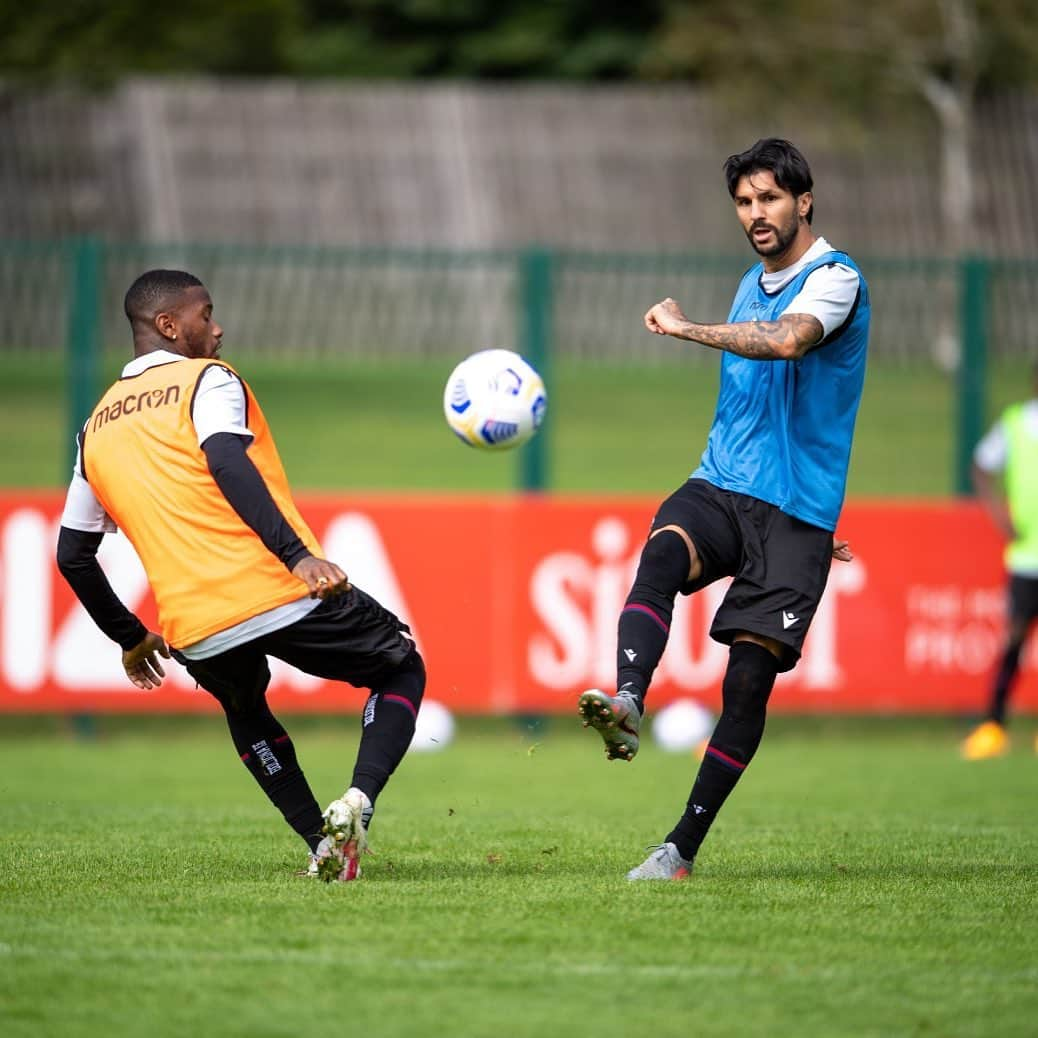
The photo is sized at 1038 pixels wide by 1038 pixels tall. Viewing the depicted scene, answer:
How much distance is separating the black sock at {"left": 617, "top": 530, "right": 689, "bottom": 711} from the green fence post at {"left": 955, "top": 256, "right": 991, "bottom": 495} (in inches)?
326

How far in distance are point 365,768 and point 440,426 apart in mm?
17394

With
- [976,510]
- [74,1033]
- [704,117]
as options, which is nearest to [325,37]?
[704,117]

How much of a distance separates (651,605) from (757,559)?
395mm

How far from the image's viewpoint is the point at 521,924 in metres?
5.48

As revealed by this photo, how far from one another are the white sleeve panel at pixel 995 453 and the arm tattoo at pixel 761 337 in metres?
7.16

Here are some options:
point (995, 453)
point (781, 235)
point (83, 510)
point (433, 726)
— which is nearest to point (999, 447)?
point (995, 453)

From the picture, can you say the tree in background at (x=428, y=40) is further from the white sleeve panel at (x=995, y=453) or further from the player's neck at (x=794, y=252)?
the player's neck at (x=794, y=252)

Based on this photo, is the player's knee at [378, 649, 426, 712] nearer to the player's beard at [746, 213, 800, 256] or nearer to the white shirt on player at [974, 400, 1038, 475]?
the player's beard at [746, 213, 800, 256]

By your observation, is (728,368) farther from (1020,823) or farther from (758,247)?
(1020,823)

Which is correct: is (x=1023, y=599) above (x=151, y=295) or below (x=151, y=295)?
below

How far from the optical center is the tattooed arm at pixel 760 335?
6090mm

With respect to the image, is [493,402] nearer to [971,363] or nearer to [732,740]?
[732,740]

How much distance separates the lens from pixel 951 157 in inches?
1038

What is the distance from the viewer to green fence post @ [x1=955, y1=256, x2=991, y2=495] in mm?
14109
